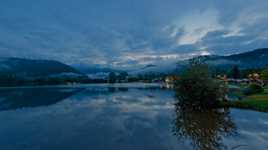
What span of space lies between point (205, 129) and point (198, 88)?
974cm

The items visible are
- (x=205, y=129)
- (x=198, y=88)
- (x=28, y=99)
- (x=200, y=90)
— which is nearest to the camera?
(x=205, y=129)

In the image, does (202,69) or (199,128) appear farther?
(202,69)

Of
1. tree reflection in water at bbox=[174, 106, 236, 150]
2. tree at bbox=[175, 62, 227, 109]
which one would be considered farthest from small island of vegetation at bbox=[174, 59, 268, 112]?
tree reflection in water at bbox=[174, 106, 236, 150]

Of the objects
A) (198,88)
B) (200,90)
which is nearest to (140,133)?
(200,90)

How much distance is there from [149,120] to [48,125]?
8782 mm

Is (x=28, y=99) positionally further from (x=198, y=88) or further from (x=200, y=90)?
(x=200, y=90)

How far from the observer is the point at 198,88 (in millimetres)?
25297

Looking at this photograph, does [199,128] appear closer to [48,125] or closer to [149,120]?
[149,120]

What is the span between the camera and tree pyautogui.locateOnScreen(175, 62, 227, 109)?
82.9 ft

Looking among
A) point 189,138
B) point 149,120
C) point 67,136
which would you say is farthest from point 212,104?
point 67,136

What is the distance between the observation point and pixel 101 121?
66.9ft

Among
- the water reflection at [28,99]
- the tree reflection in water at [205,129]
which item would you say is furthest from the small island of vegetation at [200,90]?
the water reflection at [28,99]

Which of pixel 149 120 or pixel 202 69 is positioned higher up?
pixel 202 69

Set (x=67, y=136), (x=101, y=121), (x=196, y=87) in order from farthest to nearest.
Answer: (x=196, y=87)
(x=101, y=121)
(x=67, y=136)
